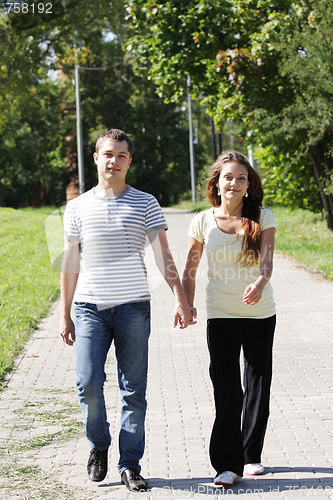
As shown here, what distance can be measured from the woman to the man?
21 cm

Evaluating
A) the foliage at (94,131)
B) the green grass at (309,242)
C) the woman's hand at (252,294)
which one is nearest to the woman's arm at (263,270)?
the woman's hand at (252,294)

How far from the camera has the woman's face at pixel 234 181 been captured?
4371mm

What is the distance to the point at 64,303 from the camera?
4.33m

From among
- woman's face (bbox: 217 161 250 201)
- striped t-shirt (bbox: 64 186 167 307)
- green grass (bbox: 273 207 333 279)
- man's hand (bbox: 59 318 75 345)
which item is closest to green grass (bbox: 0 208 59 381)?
man's hand (bbox: 59 318 75 345)

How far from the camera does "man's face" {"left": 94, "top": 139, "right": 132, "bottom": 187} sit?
4.27m

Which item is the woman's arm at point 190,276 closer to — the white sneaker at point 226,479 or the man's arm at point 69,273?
the man's arm at point 69,273

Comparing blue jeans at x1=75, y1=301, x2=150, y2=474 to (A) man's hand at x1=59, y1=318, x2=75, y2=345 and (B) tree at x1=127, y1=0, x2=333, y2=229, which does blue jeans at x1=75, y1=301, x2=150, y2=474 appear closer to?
(A) man's hand at x1=59, y1=318, x2=75, y2=345

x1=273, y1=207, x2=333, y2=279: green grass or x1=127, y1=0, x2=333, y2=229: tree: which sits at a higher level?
x1=127, y1=0, x2=333, y2=229: tree

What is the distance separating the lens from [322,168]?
749 inches

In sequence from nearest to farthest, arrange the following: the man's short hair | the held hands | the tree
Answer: the held hands
the man's short hair
the tree

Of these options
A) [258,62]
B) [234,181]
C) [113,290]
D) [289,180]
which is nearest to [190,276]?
[113,290]

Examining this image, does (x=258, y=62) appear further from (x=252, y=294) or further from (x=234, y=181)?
(x=252, y=294)

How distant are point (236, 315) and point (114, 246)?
735 mm
